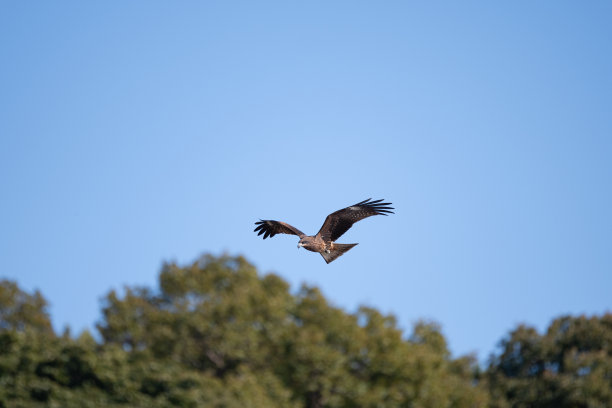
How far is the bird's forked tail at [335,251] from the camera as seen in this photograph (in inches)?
945

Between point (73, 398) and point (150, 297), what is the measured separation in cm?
1466

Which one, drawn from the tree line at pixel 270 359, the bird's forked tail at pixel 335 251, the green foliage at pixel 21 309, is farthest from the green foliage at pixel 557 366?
the green foliage at pixel 21 309

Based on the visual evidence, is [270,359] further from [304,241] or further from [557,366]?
[304,241]

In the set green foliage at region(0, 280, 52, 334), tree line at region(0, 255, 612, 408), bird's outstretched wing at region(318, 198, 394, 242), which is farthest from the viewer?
green foliage at region(0, 280, 52, 334)

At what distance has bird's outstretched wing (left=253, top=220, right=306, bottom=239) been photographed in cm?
2472

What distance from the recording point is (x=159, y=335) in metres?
41.3

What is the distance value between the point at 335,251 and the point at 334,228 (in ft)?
1.97

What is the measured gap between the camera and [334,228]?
947 inches

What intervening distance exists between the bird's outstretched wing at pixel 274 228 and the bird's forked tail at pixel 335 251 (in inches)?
36.1

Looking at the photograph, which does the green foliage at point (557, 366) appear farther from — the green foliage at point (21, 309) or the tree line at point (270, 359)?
the green foliage at point (21, 309)

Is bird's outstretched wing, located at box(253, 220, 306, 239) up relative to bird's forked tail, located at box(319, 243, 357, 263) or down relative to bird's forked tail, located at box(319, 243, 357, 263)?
up

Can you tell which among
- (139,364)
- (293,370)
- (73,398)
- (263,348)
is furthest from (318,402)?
(73,398)

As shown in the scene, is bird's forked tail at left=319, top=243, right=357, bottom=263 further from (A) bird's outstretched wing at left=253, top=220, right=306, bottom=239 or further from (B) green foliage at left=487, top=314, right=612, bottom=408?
(B) green foliage at left=487, top=314, right=612, bottom=408

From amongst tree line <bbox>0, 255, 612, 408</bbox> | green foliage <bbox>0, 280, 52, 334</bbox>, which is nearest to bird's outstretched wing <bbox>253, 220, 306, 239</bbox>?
tree line <bbox>0, 255, 612, 408</bbox>
